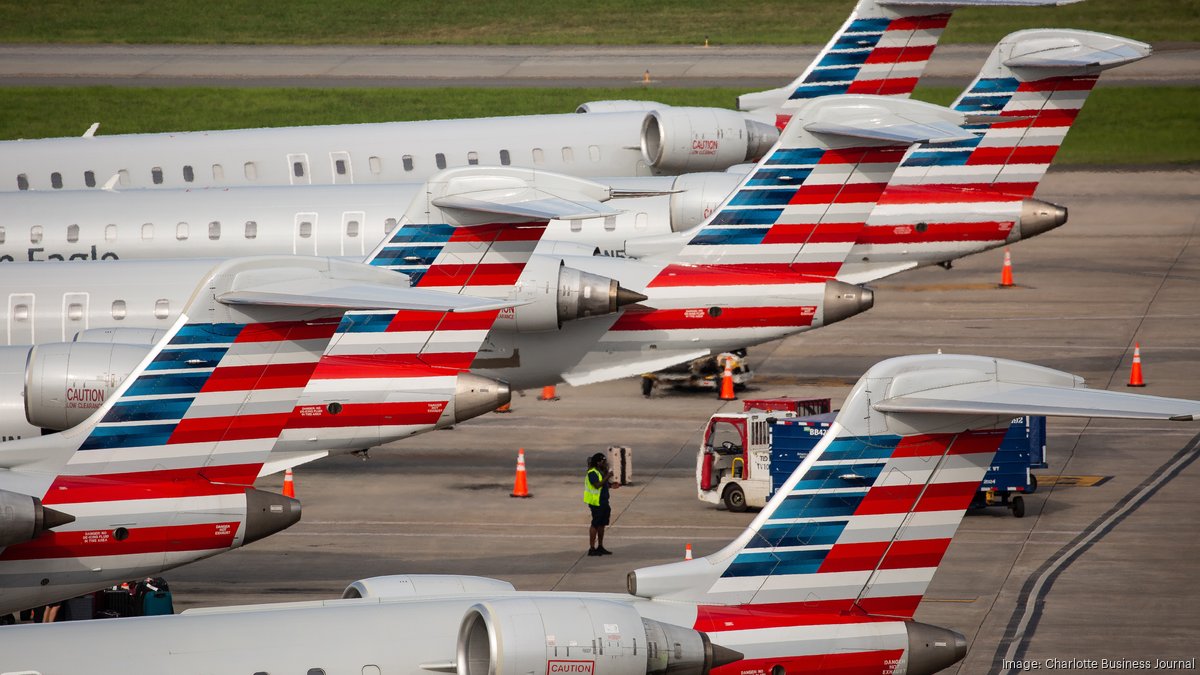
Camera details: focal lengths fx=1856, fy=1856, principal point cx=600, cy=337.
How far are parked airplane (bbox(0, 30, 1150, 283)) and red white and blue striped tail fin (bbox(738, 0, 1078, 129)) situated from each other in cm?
373

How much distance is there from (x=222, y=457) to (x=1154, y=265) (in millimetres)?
35778

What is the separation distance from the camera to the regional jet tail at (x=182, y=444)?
1848 cm

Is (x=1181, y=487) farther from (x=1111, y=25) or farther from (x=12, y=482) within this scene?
(x=1111, y=25)

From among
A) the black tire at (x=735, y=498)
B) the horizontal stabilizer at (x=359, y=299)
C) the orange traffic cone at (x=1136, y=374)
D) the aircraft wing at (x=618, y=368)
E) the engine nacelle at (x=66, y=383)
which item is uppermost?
the horizontal stabilizer at (x=359, y=299)

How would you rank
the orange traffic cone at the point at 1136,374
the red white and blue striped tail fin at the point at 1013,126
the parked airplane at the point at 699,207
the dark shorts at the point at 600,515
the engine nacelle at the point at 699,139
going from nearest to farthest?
1. the dark shorts at the point at 600,515
2. the parked airplane at the point at 699,207
3. the orange traffic cone at the point at 1136,374
4. the red white and blue striped tail fin at the point at 1013,126
5. the engine nacelle at the point at 699,139

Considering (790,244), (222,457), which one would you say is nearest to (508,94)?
(790,244)

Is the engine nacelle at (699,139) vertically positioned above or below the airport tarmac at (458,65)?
below

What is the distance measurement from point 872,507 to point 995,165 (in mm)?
23013

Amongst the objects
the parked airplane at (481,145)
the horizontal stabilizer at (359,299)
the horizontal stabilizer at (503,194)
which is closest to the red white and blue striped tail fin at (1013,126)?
the parked airplane at (481,145)

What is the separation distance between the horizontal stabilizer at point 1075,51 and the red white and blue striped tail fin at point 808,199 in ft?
27.4

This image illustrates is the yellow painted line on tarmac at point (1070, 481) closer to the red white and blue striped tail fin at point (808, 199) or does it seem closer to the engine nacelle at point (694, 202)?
the red white and blue striped tail fin at point (808, 199)

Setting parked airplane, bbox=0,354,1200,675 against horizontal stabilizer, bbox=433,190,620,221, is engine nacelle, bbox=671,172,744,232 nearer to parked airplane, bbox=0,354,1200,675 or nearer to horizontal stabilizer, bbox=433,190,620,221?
horizontal stabilizer, bbox=433,190,620,221

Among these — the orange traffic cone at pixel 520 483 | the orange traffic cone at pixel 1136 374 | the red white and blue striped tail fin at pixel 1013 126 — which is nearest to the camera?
the orange traffic cone at pixel 520 483

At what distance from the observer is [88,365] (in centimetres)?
2406
